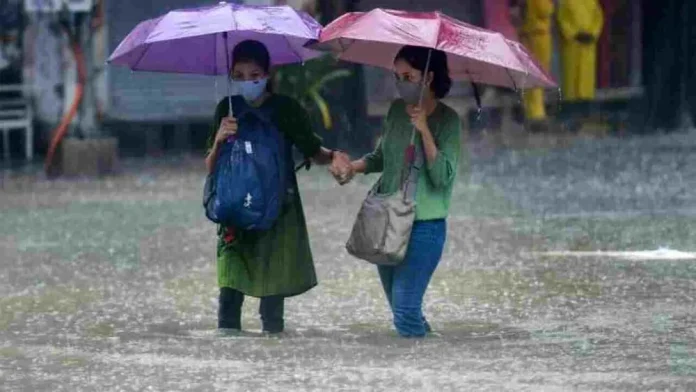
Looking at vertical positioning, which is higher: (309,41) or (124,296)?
(309,41)

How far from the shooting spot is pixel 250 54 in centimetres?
814

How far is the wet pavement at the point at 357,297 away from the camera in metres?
7.30

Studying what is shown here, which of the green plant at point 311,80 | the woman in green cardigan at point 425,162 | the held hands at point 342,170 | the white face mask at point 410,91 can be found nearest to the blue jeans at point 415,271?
the woman in green cardigan at point 425,162

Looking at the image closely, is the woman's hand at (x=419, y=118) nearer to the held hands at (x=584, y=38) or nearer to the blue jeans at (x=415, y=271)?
the blue jeans at (x=415, y=271)

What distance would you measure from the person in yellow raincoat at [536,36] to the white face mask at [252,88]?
42.8 feet

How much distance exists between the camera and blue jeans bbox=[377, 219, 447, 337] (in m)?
7.98

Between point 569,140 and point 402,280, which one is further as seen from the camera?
point 569,140

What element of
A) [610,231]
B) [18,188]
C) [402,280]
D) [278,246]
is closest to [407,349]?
[402,280]

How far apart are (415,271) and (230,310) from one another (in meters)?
1.07

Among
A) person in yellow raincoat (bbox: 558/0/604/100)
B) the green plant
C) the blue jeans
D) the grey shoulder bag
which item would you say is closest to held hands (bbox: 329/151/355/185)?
the grey shoulder bag

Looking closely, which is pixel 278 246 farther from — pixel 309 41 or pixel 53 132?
pixel 53 132

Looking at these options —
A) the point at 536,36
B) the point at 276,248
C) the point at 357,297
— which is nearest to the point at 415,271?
the point at 276,248

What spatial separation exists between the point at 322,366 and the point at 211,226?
593 centimetres

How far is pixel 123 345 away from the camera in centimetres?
820
